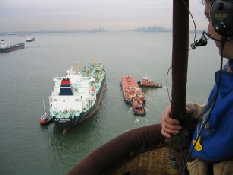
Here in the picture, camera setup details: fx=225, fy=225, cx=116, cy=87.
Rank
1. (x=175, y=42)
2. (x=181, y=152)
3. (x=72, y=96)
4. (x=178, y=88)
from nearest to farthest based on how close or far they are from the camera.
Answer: (x=175, y=42) < (x=178, y=88) < (x=181, y=152) < (x=72, y=96)

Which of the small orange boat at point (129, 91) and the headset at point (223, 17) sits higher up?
the headset at point (223, 17)

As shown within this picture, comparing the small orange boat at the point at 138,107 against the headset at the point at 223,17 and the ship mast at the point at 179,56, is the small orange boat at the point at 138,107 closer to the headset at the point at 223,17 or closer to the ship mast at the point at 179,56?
the ship mast at the point at 179,56

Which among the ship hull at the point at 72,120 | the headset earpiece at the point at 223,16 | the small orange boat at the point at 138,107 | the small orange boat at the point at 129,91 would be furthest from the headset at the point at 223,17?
the small orange boat at the point at 129,91

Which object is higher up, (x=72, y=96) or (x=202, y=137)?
(x=202, y=137)

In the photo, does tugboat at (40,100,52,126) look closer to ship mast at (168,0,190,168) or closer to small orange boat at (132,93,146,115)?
small orange boat at (132,93,146,115)

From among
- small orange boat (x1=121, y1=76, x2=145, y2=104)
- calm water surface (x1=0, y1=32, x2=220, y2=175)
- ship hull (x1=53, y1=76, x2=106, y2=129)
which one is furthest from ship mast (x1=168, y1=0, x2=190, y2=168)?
small orange boat (x1=121, y1=76, x2=145, y2=104)

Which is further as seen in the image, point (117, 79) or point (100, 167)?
point (117, 79)

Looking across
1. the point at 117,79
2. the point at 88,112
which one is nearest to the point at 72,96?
the point at 88,112

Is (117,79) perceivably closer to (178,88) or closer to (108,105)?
(108,105)

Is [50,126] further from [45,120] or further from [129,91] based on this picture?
[129,91]
